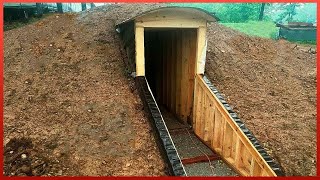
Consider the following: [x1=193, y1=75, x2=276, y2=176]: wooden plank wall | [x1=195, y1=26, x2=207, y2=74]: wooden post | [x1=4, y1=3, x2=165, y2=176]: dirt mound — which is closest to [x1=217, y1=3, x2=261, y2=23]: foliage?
[x1=4, y1=3, x2=165, y2=176]: dirt mound

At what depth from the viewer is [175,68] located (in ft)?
26.1

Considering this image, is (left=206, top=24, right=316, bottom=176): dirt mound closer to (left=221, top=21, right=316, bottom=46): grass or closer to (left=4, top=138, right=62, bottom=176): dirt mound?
(left=4, top=138, right=62, bottom=176): dirt mound

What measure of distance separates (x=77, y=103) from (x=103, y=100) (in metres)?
0.60

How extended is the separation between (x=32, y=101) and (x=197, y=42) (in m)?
4.27

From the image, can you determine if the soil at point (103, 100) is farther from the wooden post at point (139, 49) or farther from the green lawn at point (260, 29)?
the green lawn at point (260, 29)

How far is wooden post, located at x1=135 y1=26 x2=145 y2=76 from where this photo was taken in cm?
624

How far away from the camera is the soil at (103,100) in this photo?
500cm

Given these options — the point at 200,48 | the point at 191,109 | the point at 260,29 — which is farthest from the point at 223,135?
the point at 260,29

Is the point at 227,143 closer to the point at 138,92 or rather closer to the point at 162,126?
the point at 162,126

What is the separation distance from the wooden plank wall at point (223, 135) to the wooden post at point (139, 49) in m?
1.54

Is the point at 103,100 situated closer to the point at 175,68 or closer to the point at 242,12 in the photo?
the point at 175,68

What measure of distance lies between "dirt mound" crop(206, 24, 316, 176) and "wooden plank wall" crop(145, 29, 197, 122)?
3.46 feet

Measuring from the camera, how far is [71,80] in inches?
272

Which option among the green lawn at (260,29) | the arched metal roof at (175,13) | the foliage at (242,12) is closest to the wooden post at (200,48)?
the arched metal roof at (175,13)
